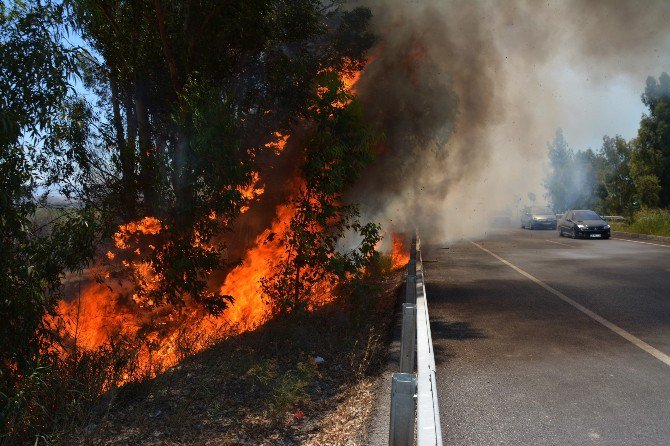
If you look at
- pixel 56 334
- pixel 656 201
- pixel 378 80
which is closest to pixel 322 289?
pixel 56 334

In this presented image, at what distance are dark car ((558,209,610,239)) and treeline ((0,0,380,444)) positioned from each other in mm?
20042

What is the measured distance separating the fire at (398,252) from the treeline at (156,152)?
8.02 metres

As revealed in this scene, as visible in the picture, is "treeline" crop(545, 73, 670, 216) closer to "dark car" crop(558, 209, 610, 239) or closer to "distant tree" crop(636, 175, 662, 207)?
"distant tree" crop(636, 175, 662, 207)

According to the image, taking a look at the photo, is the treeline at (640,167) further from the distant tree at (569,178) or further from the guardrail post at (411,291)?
the guardrail post at (411,291)

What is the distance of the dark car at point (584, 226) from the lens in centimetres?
2564

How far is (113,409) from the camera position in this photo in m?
5.82

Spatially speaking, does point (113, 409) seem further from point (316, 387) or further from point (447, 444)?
point (447, 444)

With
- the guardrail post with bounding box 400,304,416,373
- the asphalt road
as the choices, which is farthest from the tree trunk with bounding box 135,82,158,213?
the guardrail post with bounding box 400,304,416,373

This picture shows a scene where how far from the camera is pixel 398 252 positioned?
1847 centimetres

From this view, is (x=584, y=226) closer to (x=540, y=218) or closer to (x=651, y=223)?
(x=651, y=223)

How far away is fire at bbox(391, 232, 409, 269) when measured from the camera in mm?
17053

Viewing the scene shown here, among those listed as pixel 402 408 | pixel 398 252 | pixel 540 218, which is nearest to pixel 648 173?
pixel 540 218

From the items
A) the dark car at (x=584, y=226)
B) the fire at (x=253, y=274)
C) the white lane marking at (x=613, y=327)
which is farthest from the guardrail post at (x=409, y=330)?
the dark car at (x=584, y=226)

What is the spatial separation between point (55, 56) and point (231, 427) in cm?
451
